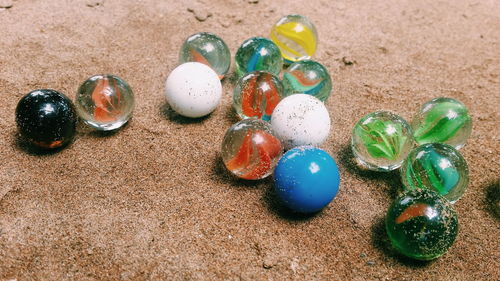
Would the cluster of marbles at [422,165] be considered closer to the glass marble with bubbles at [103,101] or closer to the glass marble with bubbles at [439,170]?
the glass marble with bubbles at [439,170]

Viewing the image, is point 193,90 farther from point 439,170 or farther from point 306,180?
point 439,170

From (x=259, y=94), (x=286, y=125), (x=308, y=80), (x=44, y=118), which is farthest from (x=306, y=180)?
(x=44, y=118)

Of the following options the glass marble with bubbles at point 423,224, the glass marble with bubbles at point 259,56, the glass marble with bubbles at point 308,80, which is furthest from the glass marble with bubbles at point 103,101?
the glass marble with bubbles at point 423,224

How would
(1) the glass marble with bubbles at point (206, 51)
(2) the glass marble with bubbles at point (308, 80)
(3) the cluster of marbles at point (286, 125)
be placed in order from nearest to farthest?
(3) the cluster of marbles at point (286, 125) → (2) the glass marble with bubbles at point (308, 80) → (1) the glass marble with bubbles at point (206, 51)

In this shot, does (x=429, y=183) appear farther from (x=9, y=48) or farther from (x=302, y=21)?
(x=9, y=48)

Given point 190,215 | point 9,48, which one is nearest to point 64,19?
point 9,48
